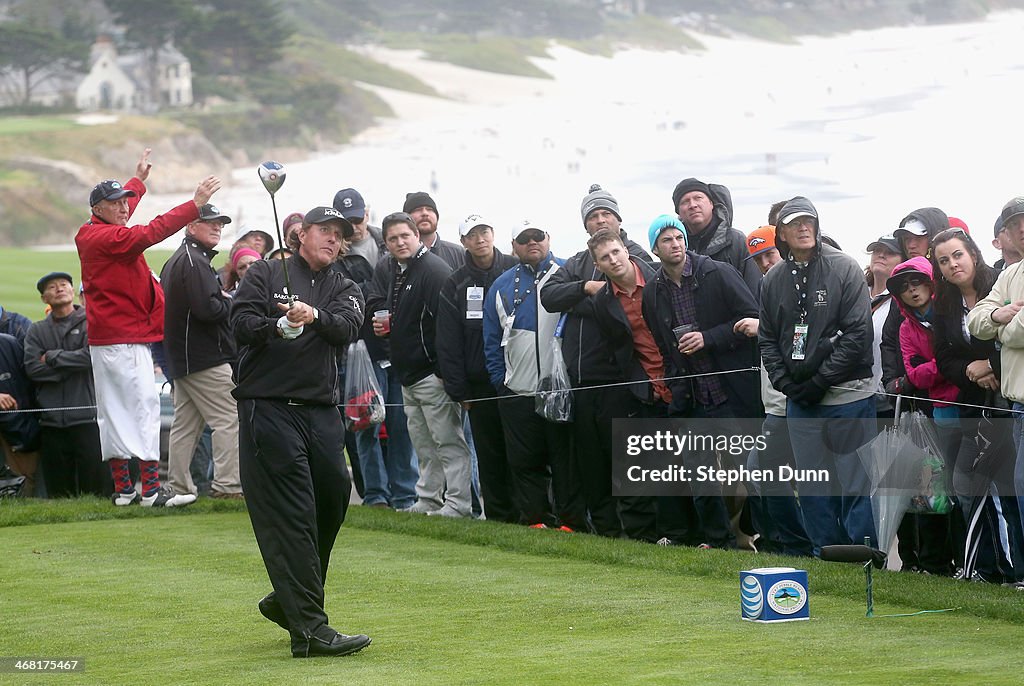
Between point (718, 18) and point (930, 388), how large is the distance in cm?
8082

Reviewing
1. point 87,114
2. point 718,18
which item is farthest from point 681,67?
point 87,114

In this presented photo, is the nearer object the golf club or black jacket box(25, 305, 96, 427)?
the golf club

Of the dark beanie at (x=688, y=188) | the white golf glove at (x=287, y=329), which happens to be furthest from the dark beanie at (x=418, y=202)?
the white golf glove at (x=287, y=329)

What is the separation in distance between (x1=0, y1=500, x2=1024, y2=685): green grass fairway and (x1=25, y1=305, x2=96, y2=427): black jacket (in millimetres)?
2043

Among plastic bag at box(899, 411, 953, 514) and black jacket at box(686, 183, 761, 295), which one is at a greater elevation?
black jacket at box(686, 183, 761, 295)

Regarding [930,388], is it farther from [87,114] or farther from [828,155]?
[87,114]

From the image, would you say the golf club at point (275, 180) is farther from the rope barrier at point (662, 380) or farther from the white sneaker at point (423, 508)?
the white sneaker at point (423, 508)

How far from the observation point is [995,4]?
42969 mm

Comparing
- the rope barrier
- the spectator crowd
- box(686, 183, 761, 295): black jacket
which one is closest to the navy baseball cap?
the spectator crowd

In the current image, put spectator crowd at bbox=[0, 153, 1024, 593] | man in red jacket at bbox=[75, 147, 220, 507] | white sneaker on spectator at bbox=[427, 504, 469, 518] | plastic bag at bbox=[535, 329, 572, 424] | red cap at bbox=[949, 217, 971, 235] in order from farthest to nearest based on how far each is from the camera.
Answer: white sneaker on spectator at bbox=[427, 504, 469, 518] < man in red jacket at bbox=[75, 147, 220, 507] < plastic bag at bbox=[535, 329, 572, 424] < red cap at bbox=[949, 217, 971, 235] < spectator crowd at bbox=[0, 153, 1024, 593]

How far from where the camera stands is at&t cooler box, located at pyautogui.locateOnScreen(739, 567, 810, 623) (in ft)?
22.4

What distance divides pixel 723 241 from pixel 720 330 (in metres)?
0.87

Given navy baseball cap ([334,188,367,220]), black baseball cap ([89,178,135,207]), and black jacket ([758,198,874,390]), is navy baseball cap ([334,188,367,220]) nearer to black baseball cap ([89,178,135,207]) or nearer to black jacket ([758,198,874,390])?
black baseball cap ([89,178,135,207])

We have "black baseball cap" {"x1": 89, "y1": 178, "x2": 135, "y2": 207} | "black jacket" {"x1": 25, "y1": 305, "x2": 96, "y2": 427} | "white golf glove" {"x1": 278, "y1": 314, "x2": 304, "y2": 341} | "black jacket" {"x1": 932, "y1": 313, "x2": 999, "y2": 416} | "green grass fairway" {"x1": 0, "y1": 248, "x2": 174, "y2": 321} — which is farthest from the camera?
"green grass fairway" {"x1": 0, "y1": 248, "x2": 174, "y2": 321}
